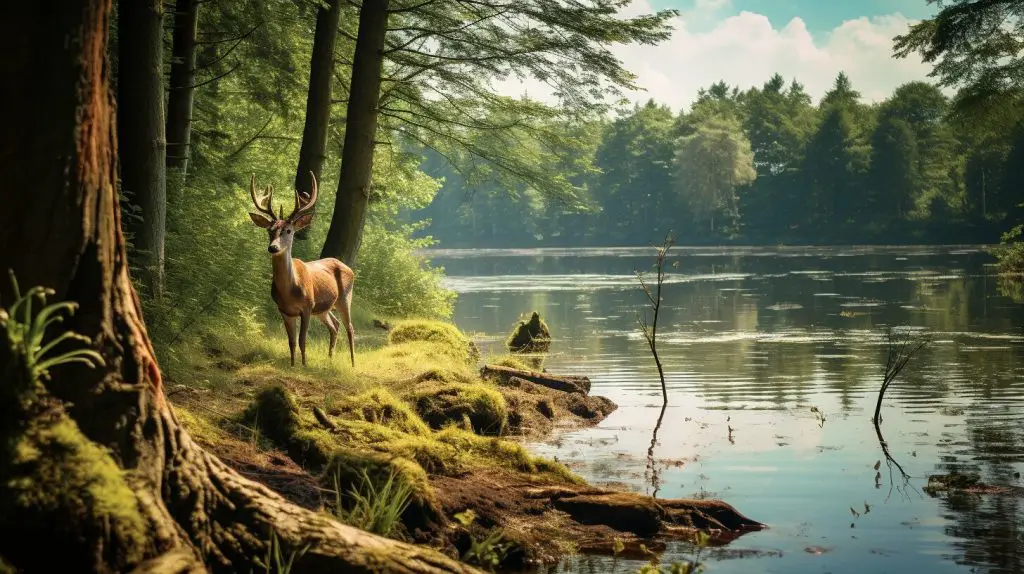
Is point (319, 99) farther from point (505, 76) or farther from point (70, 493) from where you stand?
point (70, 493)

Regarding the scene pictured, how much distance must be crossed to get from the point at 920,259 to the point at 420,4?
146 ft

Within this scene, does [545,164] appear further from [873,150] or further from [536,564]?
[873,150]

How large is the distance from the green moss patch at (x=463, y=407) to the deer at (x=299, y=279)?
160 centimetres

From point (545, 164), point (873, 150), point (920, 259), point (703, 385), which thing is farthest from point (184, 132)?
point (873, 150)

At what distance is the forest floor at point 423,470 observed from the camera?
6621 millimetres

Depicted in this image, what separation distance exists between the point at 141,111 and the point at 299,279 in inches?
90.2

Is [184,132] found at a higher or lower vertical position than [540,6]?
lower

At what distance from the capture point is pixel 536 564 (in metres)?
6.63

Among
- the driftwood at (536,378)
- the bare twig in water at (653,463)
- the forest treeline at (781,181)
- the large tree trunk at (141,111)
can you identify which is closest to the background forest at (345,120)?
the large tree trunk at (141,111)

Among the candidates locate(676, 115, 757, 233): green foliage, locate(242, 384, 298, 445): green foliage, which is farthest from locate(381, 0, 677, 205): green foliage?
locate(676, 115, 757, 233): green foliage

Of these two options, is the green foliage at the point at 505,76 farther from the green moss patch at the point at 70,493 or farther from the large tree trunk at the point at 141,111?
the green moss patch at the point at 70,493

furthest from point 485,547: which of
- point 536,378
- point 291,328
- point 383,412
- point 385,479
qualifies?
point 536,378

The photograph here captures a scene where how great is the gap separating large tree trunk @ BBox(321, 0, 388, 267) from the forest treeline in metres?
45.6

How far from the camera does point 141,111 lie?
10453 mm
